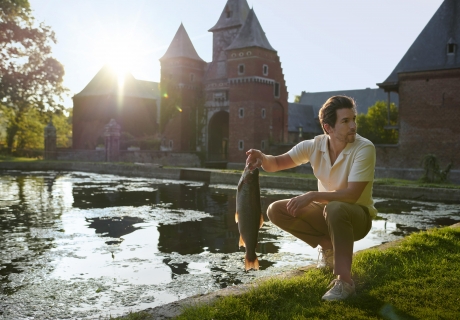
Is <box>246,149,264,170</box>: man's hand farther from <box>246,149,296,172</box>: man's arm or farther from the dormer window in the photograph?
the dormer window

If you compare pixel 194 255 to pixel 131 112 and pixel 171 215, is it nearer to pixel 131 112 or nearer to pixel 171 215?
pixel 171 215

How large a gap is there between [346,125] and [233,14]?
4347cm

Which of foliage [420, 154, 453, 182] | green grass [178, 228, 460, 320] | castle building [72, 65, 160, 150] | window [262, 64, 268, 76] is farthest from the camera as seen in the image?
castle building [72, 65, 160, 150]

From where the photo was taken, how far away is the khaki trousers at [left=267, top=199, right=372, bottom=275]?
Answer: 4133mm

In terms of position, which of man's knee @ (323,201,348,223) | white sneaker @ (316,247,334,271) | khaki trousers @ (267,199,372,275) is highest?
man's knee @ (323,201,348,223)

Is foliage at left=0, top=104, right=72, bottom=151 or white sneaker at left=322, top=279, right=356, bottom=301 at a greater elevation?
foliage at left=0, top=104, right=72, bottom=151

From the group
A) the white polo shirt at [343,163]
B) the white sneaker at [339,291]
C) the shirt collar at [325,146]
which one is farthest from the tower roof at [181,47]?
the white sneaker at [339,291]

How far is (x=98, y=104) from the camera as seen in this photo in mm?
56062

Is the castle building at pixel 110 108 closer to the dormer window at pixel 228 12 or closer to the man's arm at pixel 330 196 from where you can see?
the dormer window at pixel 228 12

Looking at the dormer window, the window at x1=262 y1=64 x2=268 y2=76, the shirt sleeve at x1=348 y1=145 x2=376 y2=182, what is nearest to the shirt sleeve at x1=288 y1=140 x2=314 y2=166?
the shirt sleeve at x1=348 y1=145 x2=376 y2=182

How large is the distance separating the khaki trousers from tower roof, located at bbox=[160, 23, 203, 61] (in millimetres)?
42532

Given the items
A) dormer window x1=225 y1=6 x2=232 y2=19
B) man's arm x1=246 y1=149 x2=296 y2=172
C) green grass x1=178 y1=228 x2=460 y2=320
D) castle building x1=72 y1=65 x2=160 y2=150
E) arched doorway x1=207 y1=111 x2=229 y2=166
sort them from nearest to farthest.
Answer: green grass x1=178 y1=228 x2=460 y2=320
man's arm x1=246 y1=149 x2=296 y2=172
dormer window x1=225 y1=6 x2=232 y2=19
arched doorway x1=207 y1=111 x2=229 y2=166
castle building x1=72 y1=65 x2=160 y2=150

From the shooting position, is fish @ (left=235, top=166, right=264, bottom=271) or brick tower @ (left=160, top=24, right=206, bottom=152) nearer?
fish @ (left=235, top=166, right=264, bottom=271)

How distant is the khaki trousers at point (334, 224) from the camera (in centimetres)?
413
